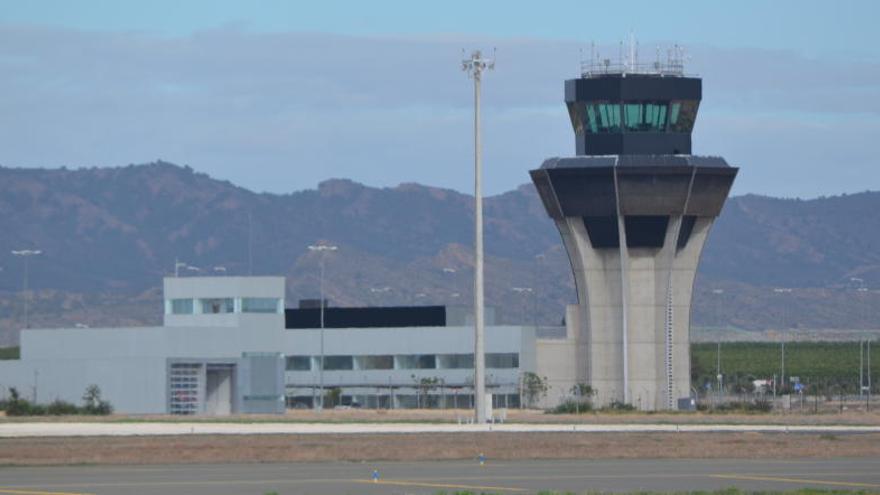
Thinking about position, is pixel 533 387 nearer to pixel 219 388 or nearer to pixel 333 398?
pixel 333 398

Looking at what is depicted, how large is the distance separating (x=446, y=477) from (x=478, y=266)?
1790 inches

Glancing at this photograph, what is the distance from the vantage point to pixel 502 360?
148875 millimetres

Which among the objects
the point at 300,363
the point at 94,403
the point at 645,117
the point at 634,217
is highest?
the point at 645,117

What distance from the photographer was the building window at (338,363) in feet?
518

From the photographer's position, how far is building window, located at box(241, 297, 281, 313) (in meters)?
132

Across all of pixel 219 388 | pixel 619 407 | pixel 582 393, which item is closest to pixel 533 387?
pixel 582 393

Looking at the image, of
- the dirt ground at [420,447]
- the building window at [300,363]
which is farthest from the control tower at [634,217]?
the dirt ground at [420,447]

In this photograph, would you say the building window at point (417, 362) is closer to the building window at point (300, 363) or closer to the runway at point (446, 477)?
the building window at point (300, 363)

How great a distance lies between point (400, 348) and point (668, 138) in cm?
3750

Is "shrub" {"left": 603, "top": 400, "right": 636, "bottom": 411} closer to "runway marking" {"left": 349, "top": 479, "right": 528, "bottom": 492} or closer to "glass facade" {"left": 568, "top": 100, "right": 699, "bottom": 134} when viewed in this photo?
"glass facade" {"left": 568, "top": 100, "right": 699, "bottom": 134}

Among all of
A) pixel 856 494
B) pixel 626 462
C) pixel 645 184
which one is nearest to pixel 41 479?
pixel 626 462

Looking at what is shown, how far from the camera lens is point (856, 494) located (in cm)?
4603

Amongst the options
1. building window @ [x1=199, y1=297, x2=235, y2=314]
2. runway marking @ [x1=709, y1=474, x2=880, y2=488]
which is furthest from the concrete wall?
runway marking @ [x1=709, y1=474, x2=880, y2=488]

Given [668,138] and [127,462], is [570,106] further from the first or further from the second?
[127,462]
